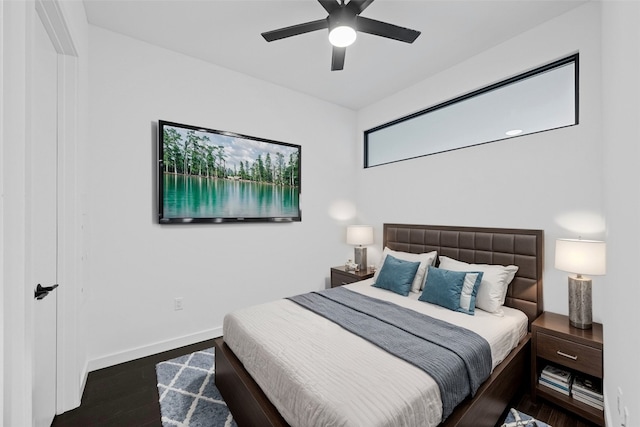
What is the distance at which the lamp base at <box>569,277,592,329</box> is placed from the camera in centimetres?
205

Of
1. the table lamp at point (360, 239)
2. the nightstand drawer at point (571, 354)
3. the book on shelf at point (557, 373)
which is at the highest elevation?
the table lamp at point (360, 239)

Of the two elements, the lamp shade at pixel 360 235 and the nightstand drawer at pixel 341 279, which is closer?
the nightstand drawer at pixel 341 279

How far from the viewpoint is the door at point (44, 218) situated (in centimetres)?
160

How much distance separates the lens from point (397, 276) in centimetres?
287

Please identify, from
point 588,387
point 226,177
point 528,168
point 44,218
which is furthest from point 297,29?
point 588,387

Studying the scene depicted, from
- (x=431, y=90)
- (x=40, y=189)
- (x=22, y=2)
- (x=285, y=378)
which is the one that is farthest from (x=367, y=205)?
(x=22, y=2)

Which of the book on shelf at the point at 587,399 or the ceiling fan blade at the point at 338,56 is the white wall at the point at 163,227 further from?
the book on shelf at the point at 587,399

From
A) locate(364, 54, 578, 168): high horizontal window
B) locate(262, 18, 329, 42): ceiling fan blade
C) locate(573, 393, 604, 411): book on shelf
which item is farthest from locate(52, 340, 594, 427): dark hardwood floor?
locate(262, 18, 329, 42): ceiling fan blade

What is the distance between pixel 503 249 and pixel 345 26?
→ 7.60 feet

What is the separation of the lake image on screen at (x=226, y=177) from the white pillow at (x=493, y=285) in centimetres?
221

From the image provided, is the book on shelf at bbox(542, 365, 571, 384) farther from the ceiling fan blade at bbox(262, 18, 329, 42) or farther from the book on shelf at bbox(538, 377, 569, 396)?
the ceiling fan blade at bbox(262, 18, 329, 42)

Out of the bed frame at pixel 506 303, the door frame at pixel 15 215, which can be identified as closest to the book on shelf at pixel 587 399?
the bed frame at pixel 506 303

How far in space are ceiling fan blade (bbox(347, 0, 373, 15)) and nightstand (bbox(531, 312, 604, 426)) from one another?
2.57 m

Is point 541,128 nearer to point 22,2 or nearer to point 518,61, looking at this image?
point 518,61
